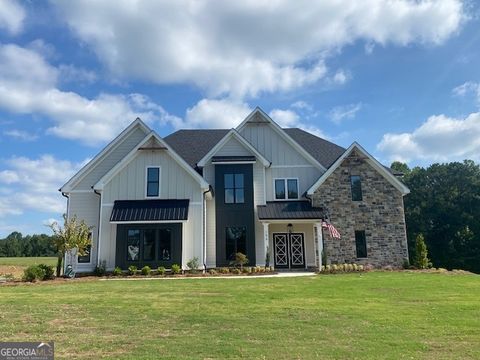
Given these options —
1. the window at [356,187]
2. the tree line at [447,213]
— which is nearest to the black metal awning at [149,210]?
the window at [356,187]

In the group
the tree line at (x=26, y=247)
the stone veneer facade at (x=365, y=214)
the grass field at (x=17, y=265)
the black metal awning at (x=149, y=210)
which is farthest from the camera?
the tree line at (x=26, y=247)

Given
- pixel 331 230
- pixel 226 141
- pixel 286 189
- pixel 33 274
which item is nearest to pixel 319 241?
pixel 331 230

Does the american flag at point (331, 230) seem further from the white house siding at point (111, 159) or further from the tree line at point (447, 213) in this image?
the tree line at point (447, 213)

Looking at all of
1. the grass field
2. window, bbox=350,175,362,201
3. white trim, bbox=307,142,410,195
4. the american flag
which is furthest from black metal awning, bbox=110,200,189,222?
window, bbox=350,175,362,201

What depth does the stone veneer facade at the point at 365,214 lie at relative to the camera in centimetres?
2506

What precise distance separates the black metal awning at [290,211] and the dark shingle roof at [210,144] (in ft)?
13.0

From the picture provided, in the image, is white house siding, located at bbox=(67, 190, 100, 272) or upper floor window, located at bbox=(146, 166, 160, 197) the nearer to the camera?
upper floor window, located at bbox=(146, 166, 160, 197)

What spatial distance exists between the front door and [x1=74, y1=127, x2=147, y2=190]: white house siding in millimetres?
10854

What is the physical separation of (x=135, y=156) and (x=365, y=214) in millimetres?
14601

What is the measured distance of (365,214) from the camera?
25.6 meters

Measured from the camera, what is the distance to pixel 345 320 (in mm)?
9211

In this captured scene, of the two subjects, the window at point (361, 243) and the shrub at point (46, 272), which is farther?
the window at point (361, 243)

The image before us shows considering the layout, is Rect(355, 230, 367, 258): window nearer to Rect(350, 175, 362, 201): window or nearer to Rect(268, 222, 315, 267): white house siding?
Rect(350, 175, 362, 201): window

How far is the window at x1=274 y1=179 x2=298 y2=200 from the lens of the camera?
2675 cm
